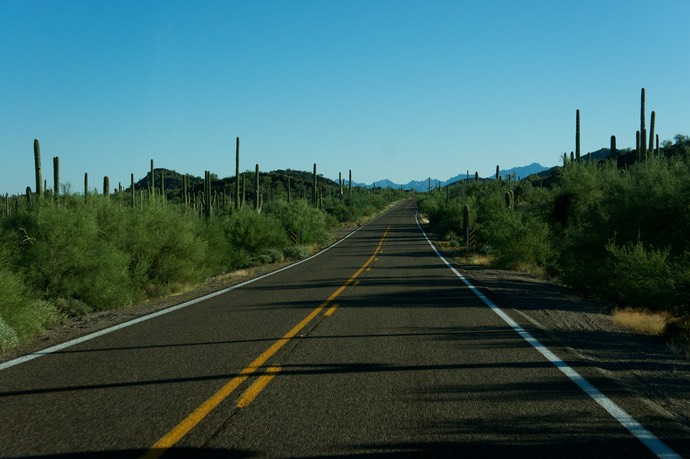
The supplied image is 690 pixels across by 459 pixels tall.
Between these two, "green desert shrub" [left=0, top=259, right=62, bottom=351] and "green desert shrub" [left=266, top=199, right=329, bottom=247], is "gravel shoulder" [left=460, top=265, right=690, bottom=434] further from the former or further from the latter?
"green desert shrub" [left=266, top=199, right=329, bottom=247]

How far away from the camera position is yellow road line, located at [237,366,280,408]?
658cm

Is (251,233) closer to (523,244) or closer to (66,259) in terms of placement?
(523,244)

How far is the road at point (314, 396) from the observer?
5.34 meters

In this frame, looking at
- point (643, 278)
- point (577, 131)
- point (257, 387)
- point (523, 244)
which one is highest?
point (577, 131)

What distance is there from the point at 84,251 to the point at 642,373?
13936 millimetres

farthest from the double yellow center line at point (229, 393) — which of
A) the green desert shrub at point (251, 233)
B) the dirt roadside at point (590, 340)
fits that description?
the green desert shrub at point (251, 233)

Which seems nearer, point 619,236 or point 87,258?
point 87,258

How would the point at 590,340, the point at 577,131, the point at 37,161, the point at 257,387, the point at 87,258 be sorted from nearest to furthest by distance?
the point at 257,387 < the point at 590,340 < the point at 87,258 < the point at 37,161 < the point at 577,131

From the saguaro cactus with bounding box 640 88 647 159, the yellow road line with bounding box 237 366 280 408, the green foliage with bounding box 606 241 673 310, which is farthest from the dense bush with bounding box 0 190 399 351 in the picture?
the saguaro cactus with bounding box 640 88 647 159

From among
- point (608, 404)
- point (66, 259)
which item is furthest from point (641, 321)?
point (66, 259)

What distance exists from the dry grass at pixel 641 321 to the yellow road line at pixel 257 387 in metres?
7.13

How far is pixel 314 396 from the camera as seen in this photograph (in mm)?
6812

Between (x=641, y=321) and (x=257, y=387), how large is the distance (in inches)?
333

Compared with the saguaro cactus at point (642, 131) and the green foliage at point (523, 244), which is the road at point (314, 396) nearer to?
the saguaro cactus at point (642, 131)
